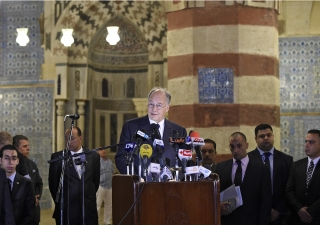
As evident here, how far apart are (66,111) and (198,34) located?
774cm

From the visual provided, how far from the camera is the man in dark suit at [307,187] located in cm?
754

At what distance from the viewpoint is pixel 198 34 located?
408 inches

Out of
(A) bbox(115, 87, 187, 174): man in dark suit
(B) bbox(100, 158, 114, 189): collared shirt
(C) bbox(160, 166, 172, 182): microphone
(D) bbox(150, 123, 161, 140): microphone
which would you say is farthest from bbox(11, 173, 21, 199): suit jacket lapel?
(B) bbox(100, 158, 114, 189): collared shirt

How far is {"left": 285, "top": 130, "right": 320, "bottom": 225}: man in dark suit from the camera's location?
7.54 m

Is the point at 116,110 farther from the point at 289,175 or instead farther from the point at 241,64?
the point at 289,175

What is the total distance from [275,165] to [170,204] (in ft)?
10.0

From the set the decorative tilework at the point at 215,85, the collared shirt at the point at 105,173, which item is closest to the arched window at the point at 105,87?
the collared shirt at the point at 105,173

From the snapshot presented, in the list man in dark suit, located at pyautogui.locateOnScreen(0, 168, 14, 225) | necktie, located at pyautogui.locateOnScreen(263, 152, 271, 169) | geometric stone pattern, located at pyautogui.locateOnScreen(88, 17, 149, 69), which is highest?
geometric stone pattern, located at pyautogui.locateOnScreen(88, 17, 149, 69)

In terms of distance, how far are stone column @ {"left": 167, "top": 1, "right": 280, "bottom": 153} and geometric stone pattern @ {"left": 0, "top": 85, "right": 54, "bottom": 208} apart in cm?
742

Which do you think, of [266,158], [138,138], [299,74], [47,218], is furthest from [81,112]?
[138,138]

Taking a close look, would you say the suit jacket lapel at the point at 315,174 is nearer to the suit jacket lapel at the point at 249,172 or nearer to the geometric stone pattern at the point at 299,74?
the suit jacket lapel at the point at 249,172

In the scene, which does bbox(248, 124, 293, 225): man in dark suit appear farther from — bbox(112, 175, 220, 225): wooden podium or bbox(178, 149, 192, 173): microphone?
bbox(112, 175, 220, 225): wooden podium

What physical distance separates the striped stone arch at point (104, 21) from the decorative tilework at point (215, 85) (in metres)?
7.32

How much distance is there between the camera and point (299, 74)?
49.1 ft
